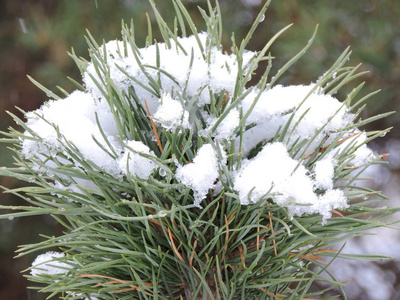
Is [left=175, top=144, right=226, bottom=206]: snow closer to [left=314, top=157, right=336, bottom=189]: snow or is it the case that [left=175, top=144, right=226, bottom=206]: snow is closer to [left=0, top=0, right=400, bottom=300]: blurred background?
[left=314, top=157, right=336, bottom=189]: snow

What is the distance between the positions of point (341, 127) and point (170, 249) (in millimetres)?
202

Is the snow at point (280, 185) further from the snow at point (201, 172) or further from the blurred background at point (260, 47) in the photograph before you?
the blurred background at point (260, 47)

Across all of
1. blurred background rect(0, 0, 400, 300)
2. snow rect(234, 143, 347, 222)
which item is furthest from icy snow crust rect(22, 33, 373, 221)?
blurred background rect(0, 0, 400, 300)

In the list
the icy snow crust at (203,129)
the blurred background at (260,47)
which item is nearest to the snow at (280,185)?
the icy snow crust at (203,129)

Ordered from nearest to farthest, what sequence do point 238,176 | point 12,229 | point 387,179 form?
1. point 238,176
2. point 387,179
3. point 12,229

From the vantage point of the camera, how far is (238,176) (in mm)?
395

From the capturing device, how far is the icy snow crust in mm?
384

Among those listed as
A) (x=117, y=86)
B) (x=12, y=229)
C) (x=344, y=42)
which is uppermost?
(x=344, y=42)

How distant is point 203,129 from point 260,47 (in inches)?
62.4

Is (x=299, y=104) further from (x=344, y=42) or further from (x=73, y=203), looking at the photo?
(x=344, y=42)

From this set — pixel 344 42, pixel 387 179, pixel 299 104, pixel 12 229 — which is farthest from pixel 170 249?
pixel 12 229

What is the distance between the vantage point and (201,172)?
1.26 feet

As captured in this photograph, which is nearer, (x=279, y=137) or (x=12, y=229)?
(x=279, y=137)

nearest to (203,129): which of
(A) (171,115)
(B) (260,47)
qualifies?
(A) (171,115)
